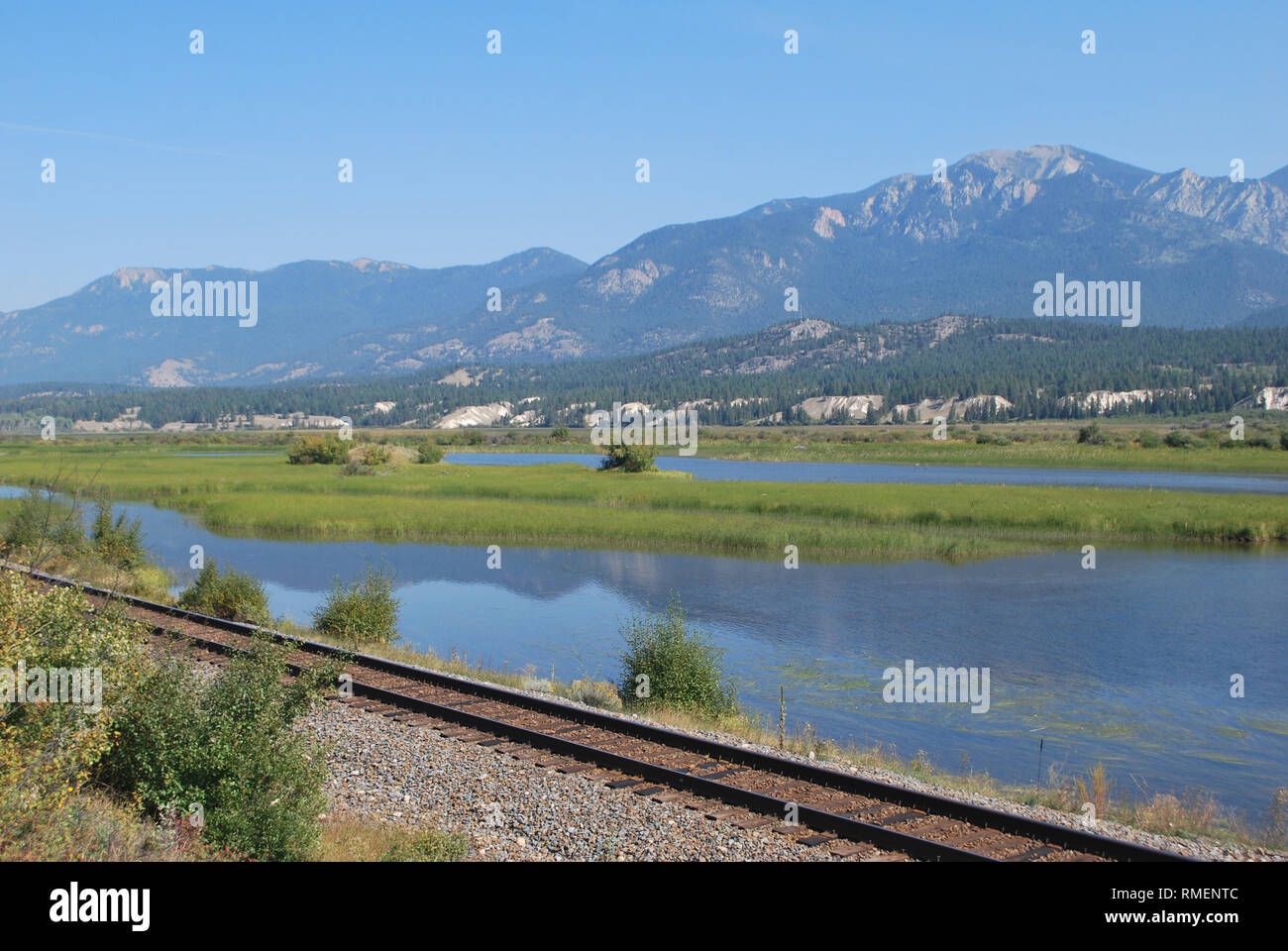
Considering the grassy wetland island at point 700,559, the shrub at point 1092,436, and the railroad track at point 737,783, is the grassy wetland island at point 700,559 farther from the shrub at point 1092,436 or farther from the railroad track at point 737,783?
the shrub at point 1092,436

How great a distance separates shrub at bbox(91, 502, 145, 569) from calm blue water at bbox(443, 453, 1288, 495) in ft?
131

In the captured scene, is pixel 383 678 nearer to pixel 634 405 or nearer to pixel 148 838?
pixel 148 838

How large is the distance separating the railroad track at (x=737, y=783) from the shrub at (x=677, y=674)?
94.0 inches

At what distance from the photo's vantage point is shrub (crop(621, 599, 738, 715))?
15.8 metres

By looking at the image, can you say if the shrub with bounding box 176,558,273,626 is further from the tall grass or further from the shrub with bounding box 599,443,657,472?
the shrub with bounding box 599,443,657,472

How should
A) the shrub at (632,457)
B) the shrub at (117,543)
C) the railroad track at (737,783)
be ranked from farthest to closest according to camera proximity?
the shrub at (632,457), the shrub at (117,543), the railroad track at (737,783)

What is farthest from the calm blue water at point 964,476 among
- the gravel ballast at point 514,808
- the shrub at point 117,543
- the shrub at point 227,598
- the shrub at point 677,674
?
the gravel ballast at point 514,808

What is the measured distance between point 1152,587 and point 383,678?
23.9 metres

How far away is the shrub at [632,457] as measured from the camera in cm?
7412

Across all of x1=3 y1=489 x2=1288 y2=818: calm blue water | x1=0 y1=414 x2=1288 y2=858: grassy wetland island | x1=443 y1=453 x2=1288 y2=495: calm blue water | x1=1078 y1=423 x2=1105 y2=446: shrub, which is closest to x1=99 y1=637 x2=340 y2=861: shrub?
x1=0 y1=414 x2=1288 y2=858: grassy wetland island

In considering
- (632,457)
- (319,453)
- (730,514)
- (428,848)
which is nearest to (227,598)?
(428,848)

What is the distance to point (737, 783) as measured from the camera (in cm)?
1071

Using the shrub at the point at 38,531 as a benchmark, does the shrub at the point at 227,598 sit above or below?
below

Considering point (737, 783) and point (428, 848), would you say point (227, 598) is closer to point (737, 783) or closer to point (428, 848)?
point (737, 783)
